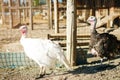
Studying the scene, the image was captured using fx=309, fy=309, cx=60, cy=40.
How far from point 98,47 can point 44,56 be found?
78.3 inches

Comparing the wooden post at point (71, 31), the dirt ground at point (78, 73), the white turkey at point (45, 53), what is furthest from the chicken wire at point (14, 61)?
the white turkey at point (45, 53)

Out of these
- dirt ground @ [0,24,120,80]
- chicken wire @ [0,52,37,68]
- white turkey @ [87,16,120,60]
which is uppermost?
white turkey @ [87,16,120,60]

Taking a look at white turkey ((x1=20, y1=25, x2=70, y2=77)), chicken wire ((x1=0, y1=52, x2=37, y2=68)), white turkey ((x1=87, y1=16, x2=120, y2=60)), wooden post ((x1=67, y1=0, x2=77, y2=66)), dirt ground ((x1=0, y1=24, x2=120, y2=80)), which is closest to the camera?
white turkey ((x1=20, y1=25, x2=70, y2=77))

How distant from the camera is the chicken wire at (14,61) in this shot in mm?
7818

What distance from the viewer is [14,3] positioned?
18688 mm

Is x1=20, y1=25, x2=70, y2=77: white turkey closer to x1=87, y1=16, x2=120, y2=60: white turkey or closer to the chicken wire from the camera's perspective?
the chicken wire

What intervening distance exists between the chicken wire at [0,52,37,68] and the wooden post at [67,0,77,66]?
39.1 inches

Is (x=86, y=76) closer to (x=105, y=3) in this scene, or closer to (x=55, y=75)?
(x=55, y=75)

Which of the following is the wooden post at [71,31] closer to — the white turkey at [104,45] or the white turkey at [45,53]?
the white turkey at [104,45]

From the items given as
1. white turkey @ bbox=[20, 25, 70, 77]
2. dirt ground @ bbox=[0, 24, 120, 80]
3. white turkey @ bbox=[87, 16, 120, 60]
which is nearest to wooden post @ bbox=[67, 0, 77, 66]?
dirt ground @ bbox=[0, 24, 120, 80]

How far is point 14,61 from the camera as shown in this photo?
312 inches

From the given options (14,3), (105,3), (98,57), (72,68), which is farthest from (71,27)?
(14,3)

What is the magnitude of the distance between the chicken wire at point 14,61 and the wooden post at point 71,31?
3.26ft

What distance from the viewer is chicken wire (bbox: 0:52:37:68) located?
7.82 m
